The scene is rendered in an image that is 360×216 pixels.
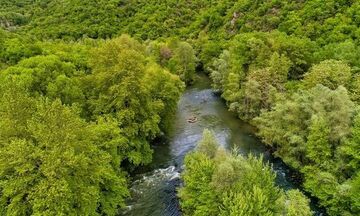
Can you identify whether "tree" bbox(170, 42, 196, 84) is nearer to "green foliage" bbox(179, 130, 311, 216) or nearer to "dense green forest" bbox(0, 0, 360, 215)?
"dense green forest" bbox(0, 0, 360, 215)

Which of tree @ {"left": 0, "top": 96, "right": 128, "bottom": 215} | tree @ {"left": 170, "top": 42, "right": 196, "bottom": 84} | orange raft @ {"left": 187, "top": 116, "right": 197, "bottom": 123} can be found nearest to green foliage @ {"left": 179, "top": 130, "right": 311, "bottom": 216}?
tree @ {"left": 0, "top": 96, "right": 128, "bottom": 215}

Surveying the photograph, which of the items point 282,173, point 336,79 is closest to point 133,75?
point 282,173

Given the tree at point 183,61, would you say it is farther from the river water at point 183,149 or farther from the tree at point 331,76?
the tree at point 331,76

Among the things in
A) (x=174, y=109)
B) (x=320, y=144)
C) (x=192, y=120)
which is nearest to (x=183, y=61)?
(x=192, y=120)

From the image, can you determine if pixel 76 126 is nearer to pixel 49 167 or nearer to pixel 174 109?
pixel 49 167

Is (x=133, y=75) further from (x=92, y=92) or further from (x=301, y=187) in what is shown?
(x=301, y=187)

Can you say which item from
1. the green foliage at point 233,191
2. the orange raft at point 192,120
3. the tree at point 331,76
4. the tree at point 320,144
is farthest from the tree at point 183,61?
the green foliage at point 233,191

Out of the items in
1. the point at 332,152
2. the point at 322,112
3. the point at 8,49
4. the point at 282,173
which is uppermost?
the point at 8,49
